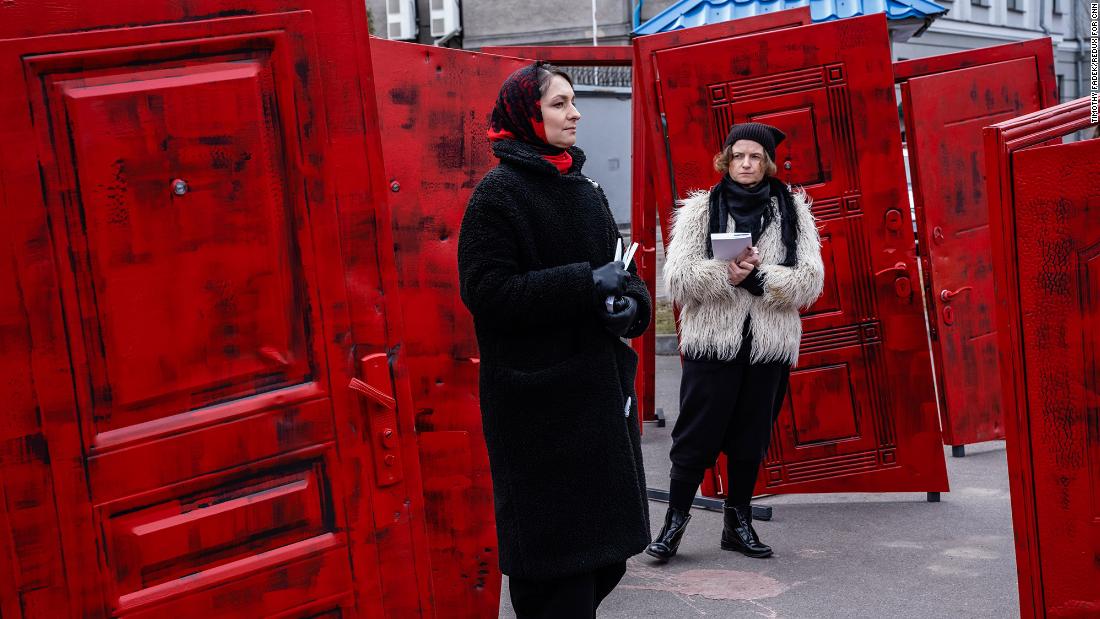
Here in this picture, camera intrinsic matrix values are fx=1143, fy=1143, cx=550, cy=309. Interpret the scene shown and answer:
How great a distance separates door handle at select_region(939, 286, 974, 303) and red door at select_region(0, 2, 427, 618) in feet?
14.5

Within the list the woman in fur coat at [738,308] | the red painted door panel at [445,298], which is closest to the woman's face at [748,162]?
the woman in fur coat at [738,308]

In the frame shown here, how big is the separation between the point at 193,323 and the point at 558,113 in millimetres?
1114

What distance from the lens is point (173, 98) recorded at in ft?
7.84

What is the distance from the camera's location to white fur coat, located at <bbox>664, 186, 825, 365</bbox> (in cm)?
476

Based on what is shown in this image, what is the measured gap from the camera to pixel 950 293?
6.40 metres

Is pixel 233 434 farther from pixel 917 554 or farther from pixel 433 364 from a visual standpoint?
pixel 917 554

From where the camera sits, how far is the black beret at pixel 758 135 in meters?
4.89

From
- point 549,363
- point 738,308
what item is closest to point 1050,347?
point 549,363

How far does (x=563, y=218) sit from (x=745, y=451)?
7.20 ft

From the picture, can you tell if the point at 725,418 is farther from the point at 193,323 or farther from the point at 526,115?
the point at 193,323

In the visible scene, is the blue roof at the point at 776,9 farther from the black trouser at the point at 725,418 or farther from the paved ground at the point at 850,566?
the black trouser at the point at 725,418

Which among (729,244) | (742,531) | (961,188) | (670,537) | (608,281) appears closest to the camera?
(608,281)

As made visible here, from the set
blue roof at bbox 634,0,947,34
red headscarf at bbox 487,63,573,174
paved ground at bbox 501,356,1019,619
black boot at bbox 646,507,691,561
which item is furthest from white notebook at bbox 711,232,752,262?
blue roof at bbox 634,0,947,34

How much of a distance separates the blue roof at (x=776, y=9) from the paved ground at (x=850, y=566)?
4.88 meters
